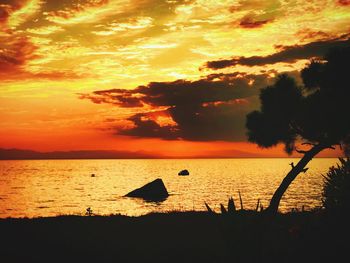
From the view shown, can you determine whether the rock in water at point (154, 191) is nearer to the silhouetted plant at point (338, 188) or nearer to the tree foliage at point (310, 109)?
the tree foliage at point (310, 109)

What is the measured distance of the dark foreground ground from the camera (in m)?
8.19

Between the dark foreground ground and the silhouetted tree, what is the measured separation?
3.03 metres

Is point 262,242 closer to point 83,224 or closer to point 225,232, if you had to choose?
point 225,232

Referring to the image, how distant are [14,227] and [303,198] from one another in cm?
6123

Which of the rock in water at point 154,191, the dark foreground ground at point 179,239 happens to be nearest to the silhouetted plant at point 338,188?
the dark foreground ground at point 179,239

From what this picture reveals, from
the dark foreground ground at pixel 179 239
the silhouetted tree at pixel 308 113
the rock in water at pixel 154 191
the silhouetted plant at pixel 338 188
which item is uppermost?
the silhouetted tree at pixel 308 113

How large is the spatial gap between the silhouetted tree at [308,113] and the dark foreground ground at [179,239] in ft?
9.95

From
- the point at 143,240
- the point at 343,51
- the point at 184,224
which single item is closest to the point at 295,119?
the point at 343,51

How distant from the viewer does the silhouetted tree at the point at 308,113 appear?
575 inches

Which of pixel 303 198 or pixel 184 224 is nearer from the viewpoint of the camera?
pixel 184 224

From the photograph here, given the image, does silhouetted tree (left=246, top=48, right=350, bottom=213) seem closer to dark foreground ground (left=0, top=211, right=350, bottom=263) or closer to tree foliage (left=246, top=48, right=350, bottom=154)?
tree foliage (left=246, top=48, right=350, bottom=154)

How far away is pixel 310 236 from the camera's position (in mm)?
8383

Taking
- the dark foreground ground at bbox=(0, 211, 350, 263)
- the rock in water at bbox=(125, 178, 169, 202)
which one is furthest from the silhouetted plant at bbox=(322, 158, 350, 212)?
the rock in water at bbox=(125, 178, 169, 202)

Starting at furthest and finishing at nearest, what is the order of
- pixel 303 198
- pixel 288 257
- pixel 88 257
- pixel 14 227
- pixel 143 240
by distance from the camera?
1. pixel 303 198
2. pixel 14 227
3. pixel 143 240
4. pixel 88 257
5. pixel 288 257
